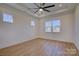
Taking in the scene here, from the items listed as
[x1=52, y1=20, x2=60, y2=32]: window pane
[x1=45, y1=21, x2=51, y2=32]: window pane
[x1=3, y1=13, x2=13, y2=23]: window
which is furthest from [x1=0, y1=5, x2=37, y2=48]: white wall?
[x1=52, y1=20, x2=60, y2=32]: window pane

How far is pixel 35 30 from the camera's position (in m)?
1.90

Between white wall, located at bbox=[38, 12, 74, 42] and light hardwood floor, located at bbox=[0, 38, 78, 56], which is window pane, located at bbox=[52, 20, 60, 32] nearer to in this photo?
white wall, located at bbox=[38, 12, 74, 42]

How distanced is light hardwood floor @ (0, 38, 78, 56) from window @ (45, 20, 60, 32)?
10.8 inches

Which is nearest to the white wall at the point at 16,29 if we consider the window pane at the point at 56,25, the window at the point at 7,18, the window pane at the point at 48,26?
the window at the point at 7,18

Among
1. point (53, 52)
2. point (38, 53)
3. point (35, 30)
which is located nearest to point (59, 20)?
point (35, 30)

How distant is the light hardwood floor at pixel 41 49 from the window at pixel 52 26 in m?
0.28

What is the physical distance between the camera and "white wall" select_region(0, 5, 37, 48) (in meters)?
1.64

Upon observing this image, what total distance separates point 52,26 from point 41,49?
23.7 inches

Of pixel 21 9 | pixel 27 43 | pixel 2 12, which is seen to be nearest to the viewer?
pixel 2 12

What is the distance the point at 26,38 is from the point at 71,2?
130cm

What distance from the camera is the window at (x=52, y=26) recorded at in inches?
70.2

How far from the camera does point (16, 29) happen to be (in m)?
1.80

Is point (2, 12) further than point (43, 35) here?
No

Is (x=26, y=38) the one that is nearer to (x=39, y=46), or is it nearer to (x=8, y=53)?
(x=39, y=46)
